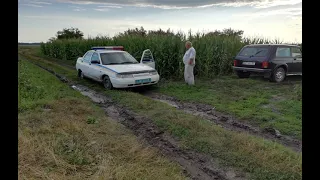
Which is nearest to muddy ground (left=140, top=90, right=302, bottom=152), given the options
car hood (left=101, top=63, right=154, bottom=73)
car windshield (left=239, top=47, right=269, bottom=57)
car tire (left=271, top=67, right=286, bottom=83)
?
car hood (left=101, top=63, right=154, bottom=73)

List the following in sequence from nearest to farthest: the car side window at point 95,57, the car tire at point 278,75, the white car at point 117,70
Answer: the white car at point 117,70, the car side window at point 95,57, the car tire at point 278,75

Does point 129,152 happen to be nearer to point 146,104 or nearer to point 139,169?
point 139,169

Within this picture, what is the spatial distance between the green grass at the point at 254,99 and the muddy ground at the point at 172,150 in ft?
7.96

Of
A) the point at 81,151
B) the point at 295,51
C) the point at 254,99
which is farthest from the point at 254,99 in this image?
the point at 81,151

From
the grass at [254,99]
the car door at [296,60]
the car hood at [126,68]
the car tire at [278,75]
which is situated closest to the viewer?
the grass at [254,99]

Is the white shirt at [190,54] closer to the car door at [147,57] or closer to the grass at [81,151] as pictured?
the car door at [147,57]

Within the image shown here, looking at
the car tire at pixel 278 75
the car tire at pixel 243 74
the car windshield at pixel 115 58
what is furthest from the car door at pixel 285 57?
the car windshield at pixel 115 58

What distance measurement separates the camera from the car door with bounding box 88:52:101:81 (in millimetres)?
11871

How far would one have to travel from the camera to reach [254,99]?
31.4 ft

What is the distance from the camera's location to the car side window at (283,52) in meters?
12.9

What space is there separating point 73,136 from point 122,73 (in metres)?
5.46

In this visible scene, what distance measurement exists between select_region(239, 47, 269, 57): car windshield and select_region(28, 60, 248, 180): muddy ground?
7.44 metres
